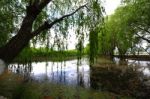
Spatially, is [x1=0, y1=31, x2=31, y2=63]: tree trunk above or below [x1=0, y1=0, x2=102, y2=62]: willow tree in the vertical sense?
below

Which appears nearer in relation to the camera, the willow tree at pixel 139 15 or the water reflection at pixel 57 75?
the water reflection at pixel 57 75

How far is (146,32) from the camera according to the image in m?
40.7

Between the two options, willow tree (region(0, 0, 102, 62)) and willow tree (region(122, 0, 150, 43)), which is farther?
willow tree (region(122, 0, 150, 43))

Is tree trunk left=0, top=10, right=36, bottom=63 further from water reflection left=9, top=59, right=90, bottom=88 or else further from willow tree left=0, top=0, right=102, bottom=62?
water reflection left=9, top=59, right=90, bottom=88

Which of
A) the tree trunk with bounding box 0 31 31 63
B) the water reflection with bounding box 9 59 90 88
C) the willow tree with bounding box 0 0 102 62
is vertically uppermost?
the willow tree with bounding box 0 0 102 62

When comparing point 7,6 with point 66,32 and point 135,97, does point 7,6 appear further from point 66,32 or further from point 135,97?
point 135,97

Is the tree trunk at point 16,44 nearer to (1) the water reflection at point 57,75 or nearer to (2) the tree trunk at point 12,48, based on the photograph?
(2) the tree trunk at point 12,48

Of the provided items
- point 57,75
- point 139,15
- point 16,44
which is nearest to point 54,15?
point 16,44

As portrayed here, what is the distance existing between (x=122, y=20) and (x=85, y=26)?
21.6 m

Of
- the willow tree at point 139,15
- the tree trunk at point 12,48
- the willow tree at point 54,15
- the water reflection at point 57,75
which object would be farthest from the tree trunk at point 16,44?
the willow tree at point 139,15

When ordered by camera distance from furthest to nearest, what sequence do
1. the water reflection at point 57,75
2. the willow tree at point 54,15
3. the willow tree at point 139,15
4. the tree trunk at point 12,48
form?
the willow tree at point 139,15
the water reflection at point 57,75
the willow tree at point 54,15
the tree trunk at point 12,48

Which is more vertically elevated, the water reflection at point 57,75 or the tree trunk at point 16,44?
the tree trunk at point 16,44

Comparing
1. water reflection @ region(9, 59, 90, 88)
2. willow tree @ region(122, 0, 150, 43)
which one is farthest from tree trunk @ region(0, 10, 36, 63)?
willow tree @ region(122, 0, 150, 43)

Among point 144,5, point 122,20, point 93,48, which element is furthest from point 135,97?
point 122,20
